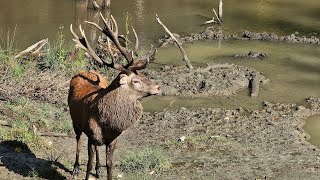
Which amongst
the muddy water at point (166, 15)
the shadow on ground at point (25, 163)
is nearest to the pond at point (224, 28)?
the muddy water at point (166, 15)

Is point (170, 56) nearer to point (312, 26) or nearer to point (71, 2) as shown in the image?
point (312, 26)

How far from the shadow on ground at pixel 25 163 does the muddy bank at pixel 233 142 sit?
1395 millimetres

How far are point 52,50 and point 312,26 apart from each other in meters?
11.4

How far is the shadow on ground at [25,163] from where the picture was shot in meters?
7.72

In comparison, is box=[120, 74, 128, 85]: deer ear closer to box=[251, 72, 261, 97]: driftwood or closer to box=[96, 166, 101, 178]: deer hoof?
box=[96, 166, 101, 178]: deer hoof

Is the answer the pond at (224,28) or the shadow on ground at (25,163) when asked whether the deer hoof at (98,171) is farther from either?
the pond at (224,28)

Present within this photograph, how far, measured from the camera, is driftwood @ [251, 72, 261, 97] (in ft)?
42.3

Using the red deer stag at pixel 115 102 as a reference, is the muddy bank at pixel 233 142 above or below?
below

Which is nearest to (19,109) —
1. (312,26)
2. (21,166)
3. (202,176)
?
(21,166)

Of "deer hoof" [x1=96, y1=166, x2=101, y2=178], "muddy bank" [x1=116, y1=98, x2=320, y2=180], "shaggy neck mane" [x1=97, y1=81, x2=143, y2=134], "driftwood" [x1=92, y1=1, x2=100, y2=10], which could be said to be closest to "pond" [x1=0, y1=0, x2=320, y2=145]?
"driftwood" [x1=92, y1=1, x2=100, y2=10]

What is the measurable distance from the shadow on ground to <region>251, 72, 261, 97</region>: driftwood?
5.91m

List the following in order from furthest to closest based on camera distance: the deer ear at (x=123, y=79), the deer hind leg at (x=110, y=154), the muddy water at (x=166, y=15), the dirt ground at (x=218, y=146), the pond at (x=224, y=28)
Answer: the muddy water at (x=166, y=15) < the pond at (x=224, y=28) < the dirt ground at (x=218, y=146) < the deer hind leg at (x=110, y=154) < the deer ear at (x=123, y=79)

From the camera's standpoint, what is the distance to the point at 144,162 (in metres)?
8.34

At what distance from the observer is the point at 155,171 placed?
8305mm
